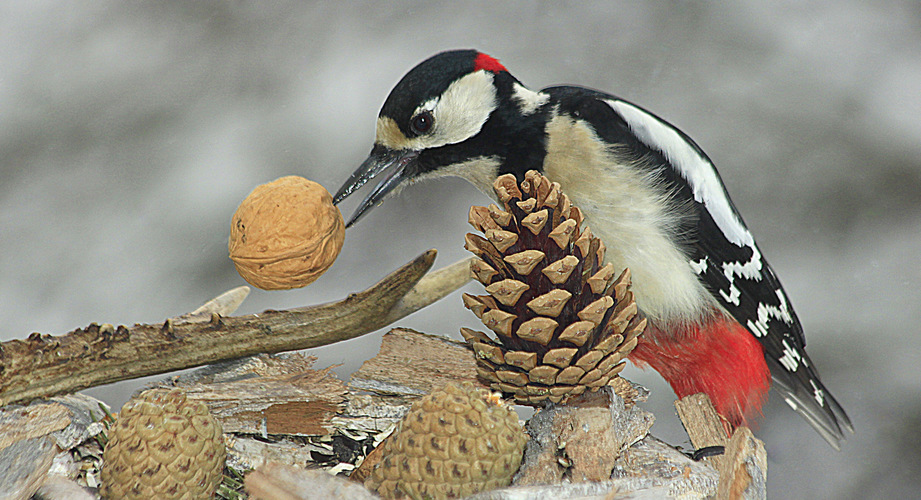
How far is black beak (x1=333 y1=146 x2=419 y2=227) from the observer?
718 millimetres

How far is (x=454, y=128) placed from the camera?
70 centimetres

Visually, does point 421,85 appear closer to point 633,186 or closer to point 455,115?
point 455,115

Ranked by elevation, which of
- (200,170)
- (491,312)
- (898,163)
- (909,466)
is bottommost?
(909,466)

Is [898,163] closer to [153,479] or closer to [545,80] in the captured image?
[545,80]

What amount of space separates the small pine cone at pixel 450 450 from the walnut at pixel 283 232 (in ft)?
0.89

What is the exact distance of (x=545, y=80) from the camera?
1043mm

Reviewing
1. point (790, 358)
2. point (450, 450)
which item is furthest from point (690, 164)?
point (450, 450)

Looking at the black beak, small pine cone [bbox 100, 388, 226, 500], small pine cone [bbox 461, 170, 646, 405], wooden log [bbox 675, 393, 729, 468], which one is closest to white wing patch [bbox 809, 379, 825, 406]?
wooden log [bbox 675, 393, 729, 468]

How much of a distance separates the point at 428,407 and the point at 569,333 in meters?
0.11

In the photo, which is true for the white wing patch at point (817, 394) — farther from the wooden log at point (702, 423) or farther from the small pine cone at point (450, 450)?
the small pine cone at point (450, 450)

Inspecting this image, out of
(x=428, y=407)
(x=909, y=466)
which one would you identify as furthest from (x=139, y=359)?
(x=909, y=466)

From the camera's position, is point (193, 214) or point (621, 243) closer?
point (621, 243)

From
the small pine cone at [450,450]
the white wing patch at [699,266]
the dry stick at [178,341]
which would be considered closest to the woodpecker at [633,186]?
the white wing patch at [699,266]

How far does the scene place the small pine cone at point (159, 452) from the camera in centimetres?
49
